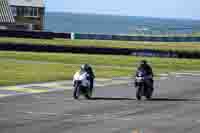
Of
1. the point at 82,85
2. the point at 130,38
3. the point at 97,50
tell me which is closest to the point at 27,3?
the point at 130,38

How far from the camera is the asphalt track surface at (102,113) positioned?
1939 centimetres

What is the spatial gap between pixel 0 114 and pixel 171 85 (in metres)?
18.6

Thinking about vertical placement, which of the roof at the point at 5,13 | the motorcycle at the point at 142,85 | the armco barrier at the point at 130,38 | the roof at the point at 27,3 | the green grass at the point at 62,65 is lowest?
the green grass at the point at 62,65

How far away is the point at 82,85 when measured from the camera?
1136 inches

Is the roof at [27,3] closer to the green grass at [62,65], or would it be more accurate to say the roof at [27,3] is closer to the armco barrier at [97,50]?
the armco barrier at [97,50]

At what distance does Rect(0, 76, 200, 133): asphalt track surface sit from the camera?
1939cm

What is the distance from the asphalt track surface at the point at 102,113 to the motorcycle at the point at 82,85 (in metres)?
0.31

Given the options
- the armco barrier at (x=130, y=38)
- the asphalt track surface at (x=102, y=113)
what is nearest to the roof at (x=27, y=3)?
the armco barrier at (x=130, y=38)

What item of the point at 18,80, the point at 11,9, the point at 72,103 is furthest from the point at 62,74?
the point at 11,9

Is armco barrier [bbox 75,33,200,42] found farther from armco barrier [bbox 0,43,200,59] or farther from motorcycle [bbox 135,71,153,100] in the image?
motorcycle [bbox 135,71,153,100]

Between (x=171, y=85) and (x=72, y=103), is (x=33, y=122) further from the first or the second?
(x=171, y=85)

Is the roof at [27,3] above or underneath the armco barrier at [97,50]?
above

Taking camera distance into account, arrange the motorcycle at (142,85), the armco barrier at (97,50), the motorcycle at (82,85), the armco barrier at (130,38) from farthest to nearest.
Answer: the armco barrier at (130,38)
the armco barrier at (97,50)
the motorcycle at (142,85)
the motorcycle at (82,85)

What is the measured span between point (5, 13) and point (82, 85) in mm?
72015
